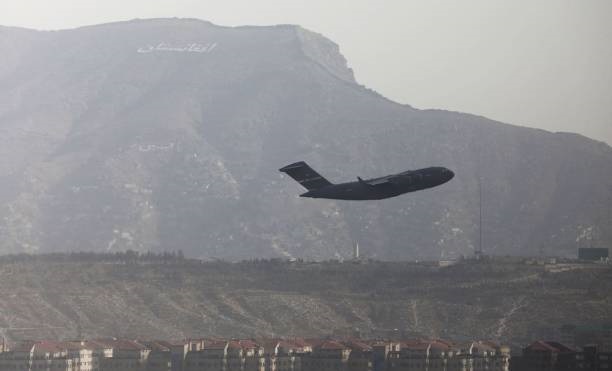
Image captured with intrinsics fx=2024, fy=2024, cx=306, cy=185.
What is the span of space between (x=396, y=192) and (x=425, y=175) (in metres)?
2.93

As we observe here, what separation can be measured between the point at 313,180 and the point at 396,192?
7335 millimetres

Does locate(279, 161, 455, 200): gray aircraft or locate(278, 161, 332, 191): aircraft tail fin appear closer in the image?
locate(279, 161, 455, 200): gray aircraft

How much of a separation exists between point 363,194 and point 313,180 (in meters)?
5.55

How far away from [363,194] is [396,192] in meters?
3.52

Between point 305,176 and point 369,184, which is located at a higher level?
point 305,176

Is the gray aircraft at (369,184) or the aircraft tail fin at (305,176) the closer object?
the gray aircraft at (369,184)

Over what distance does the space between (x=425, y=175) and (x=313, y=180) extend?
9707 millimetres

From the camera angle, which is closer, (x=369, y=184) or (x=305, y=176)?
(x=369, y=184)

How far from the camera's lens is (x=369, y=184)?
172 metres

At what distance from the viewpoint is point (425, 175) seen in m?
174

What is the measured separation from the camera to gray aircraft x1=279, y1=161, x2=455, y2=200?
171375 millimetres

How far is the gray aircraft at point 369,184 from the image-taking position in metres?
171

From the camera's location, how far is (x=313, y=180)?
175375 millimetres

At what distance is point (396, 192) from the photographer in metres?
174
